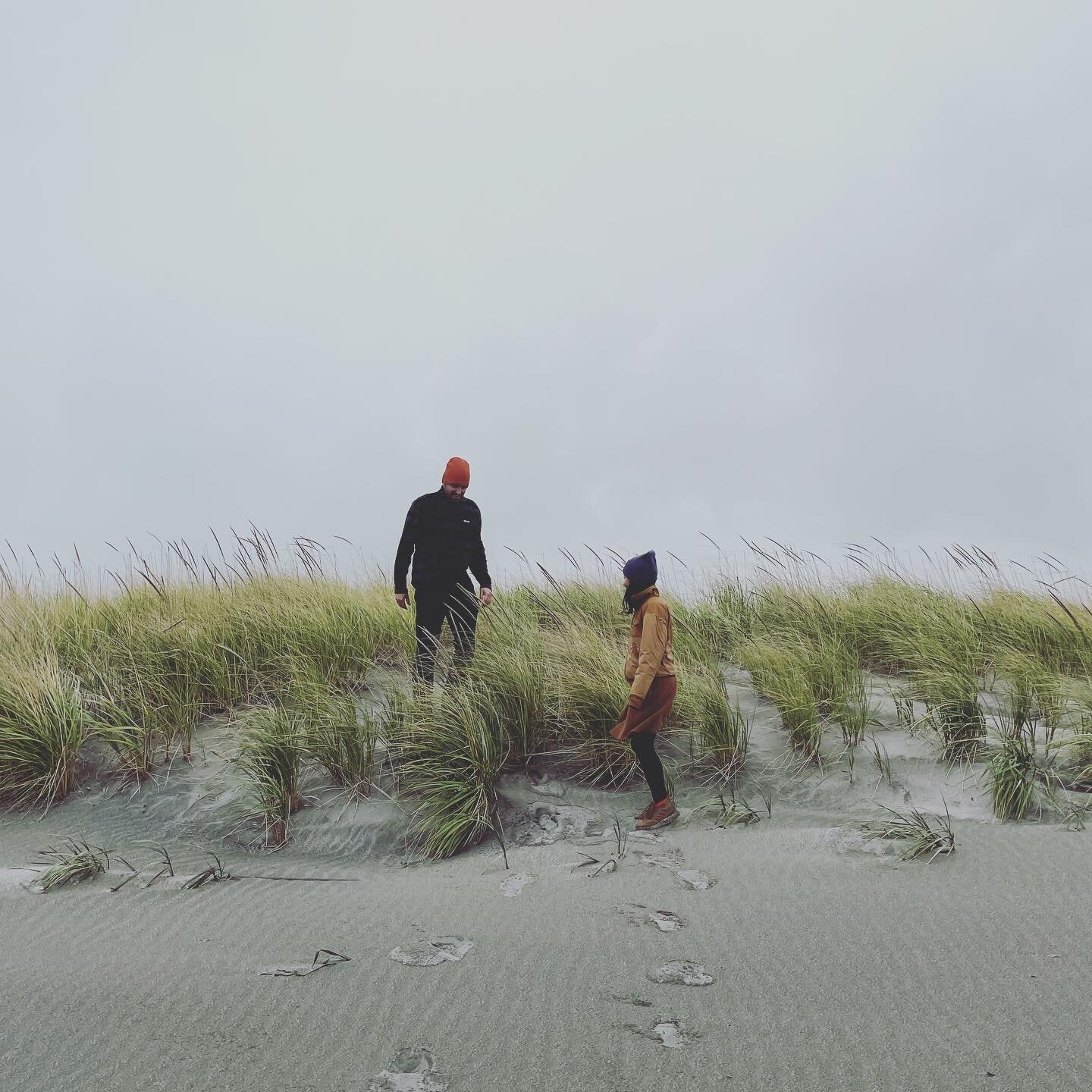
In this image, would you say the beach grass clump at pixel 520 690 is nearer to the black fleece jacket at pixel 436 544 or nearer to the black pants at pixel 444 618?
the black pants at pixel 444 618

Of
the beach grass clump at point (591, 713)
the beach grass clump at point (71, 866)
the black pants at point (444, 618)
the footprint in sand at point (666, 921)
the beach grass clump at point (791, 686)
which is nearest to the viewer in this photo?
the footprint in sand at point (666, 921)

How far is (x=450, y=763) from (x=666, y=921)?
1.99 metres

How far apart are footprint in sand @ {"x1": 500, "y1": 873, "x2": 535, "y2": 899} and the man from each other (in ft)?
7.81

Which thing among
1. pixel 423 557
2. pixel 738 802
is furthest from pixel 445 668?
pixel 738 802

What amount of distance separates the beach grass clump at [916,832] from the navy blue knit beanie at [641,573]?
6.17 feet

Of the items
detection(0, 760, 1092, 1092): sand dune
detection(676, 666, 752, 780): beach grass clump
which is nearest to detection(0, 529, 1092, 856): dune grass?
detection(676, 666, 752, 780): beach grass clump

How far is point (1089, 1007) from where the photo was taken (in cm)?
297

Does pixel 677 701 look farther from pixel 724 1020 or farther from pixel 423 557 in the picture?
pixel 724 1020

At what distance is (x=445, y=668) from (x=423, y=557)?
3.08ft

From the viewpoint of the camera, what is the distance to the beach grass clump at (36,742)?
573 cm

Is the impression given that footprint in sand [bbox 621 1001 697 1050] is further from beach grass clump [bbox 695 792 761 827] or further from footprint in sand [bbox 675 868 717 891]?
beach grass clump [bbox 695 792 761 827]

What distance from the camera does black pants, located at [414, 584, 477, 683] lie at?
21.7ft

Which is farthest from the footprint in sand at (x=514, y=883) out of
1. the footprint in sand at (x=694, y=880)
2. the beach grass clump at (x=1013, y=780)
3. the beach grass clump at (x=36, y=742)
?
the beach grass clump at (x=36, y=742)

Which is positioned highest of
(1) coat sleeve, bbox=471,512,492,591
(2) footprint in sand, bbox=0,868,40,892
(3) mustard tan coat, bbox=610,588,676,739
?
(1) coat sleeve, bbox=471,512,492,591
